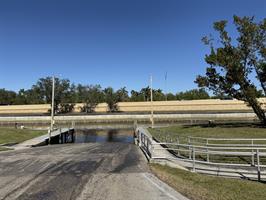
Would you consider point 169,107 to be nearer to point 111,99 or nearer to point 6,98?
point 111,99

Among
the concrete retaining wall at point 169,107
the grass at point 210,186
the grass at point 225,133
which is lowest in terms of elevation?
the grass at point 210,186

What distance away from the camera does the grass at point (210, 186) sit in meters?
9.74

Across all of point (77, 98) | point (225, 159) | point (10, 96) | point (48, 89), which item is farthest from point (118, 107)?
point (225, 159)

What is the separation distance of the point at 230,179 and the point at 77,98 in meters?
105

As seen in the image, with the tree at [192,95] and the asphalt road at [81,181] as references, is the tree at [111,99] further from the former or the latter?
the asphalt road at [81,181]

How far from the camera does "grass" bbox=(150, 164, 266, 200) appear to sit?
9742 mm

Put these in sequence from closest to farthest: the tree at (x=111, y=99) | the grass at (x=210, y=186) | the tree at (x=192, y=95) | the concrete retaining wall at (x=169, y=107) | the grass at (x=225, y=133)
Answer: the grass at (x=210, y=186), the grass at (x=225, y=133), the concrete retaining wall at (x=169, y=107), the tree at (x=111, y=99), the tree at (x=192, y=95)

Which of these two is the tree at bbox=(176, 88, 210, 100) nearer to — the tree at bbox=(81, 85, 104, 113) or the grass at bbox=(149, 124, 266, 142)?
the tree at bbox=(81, 85, 104, 113)

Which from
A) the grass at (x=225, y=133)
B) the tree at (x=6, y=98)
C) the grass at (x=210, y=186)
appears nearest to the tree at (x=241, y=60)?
the grass at (x=225, y=133)

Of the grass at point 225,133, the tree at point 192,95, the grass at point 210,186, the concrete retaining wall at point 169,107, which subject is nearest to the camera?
the grass at point 210,186

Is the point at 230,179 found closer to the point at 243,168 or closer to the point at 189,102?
the point at 243,168

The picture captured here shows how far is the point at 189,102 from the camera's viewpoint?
341ft

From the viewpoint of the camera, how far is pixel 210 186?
11.0m

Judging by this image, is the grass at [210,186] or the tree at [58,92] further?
the tree at [58,92]
